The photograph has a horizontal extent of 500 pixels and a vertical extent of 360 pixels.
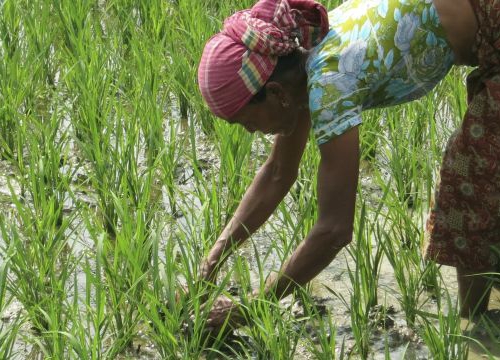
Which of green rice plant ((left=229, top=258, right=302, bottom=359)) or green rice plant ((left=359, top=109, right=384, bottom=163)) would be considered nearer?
green rice plant ((left=229, top=258, right=302, bottom=359))

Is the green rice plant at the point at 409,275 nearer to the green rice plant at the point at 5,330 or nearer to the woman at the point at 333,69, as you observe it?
the woman at the point at 333,69

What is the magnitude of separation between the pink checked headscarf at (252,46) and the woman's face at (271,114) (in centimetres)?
3

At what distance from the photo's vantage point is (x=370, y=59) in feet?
8.42

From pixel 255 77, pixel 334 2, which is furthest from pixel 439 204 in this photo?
pixel 334 2

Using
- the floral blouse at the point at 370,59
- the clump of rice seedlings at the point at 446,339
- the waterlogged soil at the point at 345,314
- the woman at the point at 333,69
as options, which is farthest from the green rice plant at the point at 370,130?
the clump of rice seedlings at the point at 446,339

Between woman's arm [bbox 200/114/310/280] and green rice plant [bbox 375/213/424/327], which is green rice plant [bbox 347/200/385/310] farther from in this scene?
woman's arm [bbox 200/114/310/280]

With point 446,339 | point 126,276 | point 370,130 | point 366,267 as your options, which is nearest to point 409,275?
point 366,267

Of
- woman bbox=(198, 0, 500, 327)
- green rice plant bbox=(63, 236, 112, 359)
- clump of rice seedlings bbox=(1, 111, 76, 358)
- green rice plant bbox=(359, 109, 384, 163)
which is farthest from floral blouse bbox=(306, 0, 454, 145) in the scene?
green rice plant bbox=(359, 109, 384, 163)

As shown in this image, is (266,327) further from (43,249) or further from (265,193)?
(43,249)

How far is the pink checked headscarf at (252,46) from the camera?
2582 mm

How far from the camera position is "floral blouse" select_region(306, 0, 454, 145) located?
8.27 ft

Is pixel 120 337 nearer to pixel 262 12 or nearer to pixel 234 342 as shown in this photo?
pixel 234 342

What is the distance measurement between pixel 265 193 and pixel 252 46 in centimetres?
57

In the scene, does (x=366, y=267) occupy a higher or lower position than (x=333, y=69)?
lower
